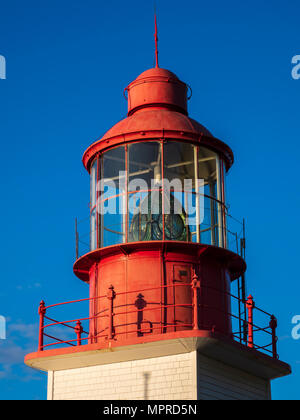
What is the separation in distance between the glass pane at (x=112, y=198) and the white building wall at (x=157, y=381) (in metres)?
3.11

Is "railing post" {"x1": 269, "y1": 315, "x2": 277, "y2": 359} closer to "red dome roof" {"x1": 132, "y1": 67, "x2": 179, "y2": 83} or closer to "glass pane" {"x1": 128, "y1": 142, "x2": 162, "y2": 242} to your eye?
"glass pane" {"x1": 128, "y1": 142, "x2": 162, "y2": 242}

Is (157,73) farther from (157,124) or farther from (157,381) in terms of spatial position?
(157,381)

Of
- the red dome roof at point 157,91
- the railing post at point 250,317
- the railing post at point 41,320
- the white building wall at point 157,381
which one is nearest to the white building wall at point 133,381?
→ the white building wall at point 157,381

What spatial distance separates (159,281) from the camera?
21.7 meters

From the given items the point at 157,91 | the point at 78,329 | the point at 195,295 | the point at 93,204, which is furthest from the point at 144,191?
the point at 78,329

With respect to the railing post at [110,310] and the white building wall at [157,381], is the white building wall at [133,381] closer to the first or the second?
the white building wall at [157,381]

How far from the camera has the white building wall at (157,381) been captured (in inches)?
801

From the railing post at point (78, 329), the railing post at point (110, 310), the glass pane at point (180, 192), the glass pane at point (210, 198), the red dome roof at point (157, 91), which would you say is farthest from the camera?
the red dome roof at point (157, 91)

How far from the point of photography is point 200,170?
23.6 m

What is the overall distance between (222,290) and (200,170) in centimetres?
314

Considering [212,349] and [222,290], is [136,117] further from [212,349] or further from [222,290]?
[212,349]

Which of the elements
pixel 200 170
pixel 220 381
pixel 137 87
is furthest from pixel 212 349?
pixel 137 87

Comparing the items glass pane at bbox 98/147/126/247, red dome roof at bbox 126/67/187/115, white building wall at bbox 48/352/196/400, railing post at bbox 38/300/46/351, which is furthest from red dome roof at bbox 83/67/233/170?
white building wall at bbox 48/352/196/400

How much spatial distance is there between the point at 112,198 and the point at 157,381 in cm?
474
